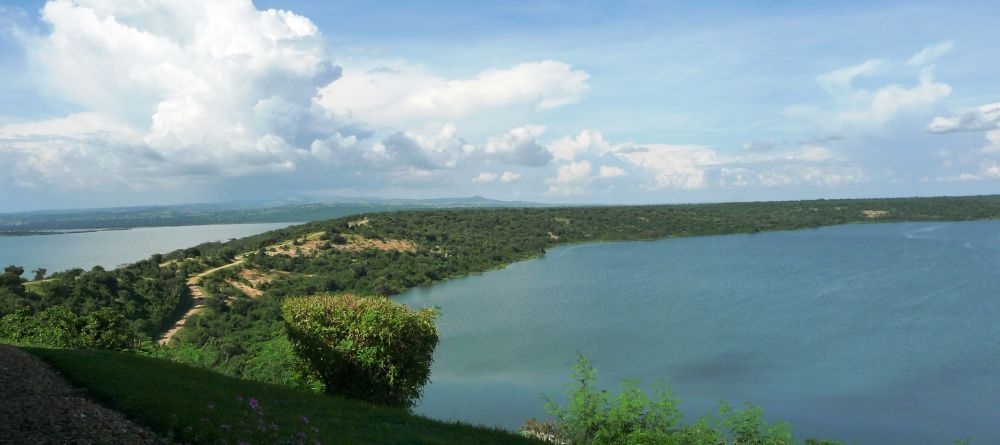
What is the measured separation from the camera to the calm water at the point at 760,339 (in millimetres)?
34969

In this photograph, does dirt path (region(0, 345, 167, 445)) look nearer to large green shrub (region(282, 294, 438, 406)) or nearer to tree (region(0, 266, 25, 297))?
large green shrub (region(282, 294, 438, 406))

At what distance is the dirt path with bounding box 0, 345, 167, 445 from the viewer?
9719 millimetres

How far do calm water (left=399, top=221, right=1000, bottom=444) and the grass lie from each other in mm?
17221

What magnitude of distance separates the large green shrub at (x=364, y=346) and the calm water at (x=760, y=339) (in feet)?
40.7

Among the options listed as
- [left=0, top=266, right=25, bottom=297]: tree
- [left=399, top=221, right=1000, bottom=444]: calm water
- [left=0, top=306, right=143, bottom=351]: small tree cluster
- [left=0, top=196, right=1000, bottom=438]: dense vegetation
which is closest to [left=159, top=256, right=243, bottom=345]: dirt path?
[left=0, top=196, right=1000, bottom=438]: dense vegetation

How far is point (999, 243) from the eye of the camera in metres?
127

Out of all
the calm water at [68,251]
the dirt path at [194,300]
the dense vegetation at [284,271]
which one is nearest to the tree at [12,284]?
the dense vegetation at [284,271]

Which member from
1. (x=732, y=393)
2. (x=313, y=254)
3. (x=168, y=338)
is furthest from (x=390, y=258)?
(x=732, y=393)

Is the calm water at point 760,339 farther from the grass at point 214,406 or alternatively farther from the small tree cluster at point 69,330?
the grass at point 214,406

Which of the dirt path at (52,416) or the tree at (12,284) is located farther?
the tree at (12,284)

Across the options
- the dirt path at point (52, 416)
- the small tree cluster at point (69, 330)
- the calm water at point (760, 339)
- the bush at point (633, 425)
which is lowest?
the calm water at point (760, 339)

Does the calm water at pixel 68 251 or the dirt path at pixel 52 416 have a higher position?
the dirt path at pixel 52 416

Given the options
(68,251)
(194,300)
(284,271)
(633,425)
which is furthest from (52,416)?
(68,251)

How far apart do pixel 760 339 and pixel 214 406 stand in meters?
49.7
